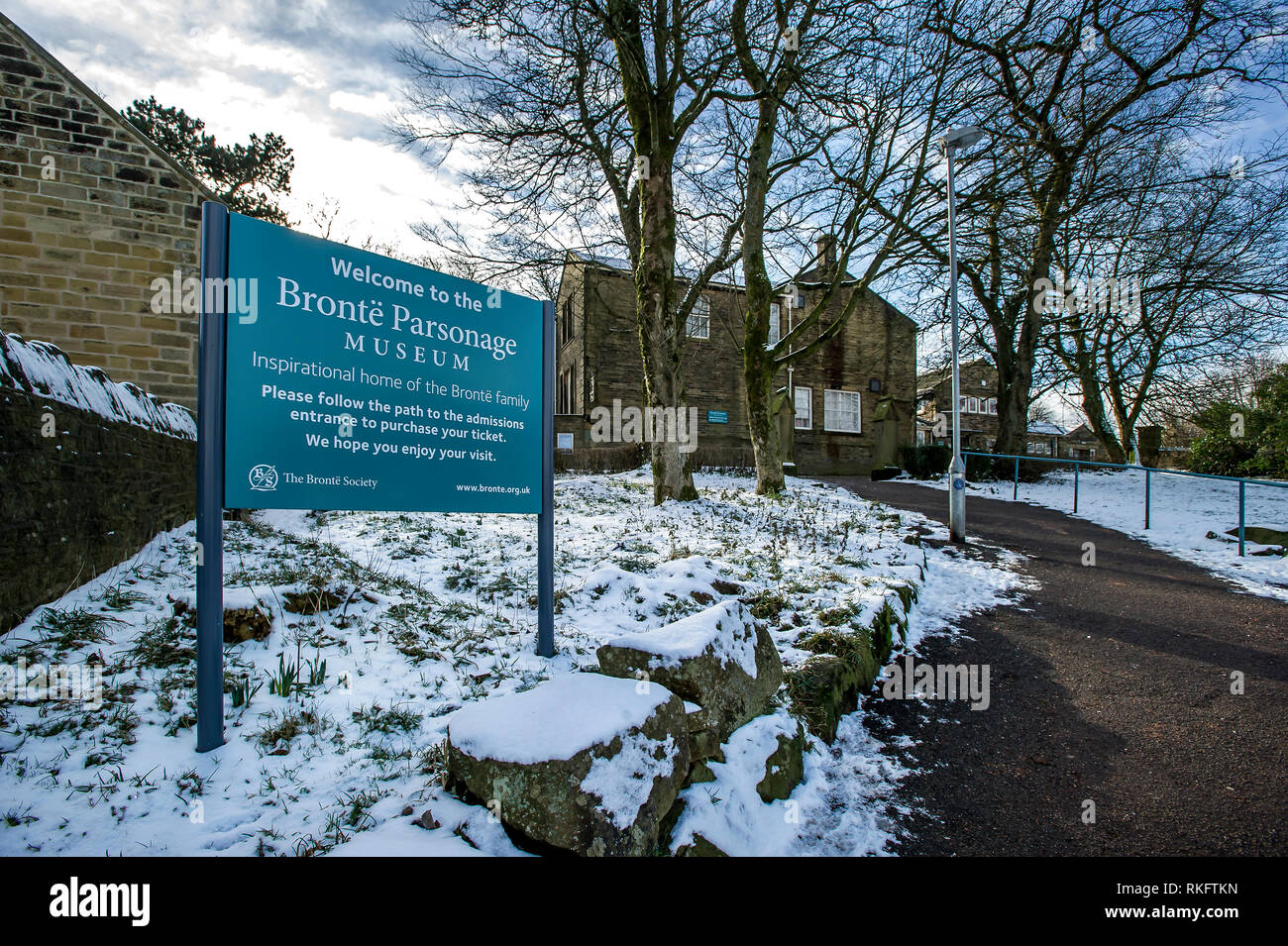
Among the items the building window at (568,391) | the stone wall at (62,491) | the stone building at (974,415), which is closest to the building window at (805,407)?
the building window at (568,391)

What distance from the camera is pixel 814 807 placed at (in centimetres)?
285

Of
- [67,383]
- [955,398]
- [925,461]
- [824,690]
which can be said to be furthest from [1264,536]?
[67,383]

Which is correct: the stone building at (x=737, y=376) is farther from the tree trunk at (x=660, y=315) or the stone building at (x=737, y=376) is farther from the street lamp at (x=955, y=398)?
the street lamp at (x=955, y=398)

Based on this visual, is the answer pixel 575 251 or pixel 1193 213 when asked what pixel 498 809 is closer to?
pixel 575 251

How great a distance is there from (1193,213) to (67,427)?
24596 millimetres

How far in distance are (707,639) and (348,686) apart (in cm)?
207

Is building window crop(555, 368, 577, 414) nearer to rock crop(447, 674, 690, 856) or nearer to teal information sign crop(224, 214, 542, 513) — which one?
teal information sign crop(224, 214, 542, 513)

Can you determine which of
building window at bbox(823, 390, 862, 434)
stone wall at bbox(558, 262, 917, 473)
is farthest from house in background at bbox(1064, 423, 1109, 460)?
building window at bbox(823, 390, 862, 434)

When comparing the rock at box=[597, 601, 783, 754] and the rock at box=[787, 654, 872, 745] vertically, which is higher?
the rock at box=[597, 601, 783, 754]

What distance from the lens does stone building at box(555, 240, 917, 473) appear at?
21.2 meters

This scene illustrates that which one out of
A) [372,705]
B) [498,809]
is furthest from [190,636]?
[498,809]

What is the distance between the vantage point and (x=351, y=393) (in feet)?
10.6

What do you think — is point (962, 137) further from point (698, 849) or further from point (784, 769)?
point (698, 849)
